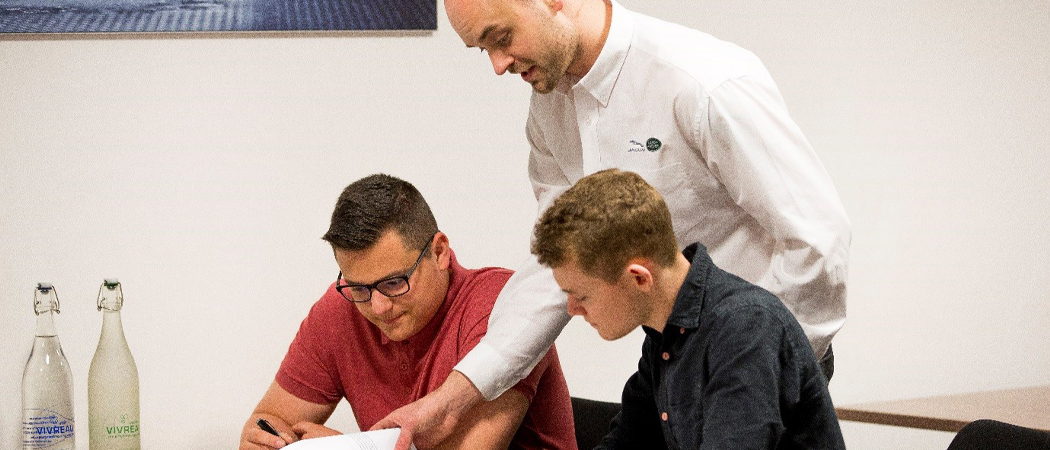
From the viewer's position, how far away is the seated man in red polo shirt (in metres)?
1.89

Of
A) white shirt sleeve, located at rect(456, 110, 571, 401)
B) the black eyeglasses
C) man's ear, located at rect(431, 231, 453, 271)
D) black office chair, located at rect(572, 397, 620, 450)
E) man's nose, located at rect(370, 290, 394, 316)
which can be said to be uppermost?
man's ear, located at rect(431, 231, 453, 271)

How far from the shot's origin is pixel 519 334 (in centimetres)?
167

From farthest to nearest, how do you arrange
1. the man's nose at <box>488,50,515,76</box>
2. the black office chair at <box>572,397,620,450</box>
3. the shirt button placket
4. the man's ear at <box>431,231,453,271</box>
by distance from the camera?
the black office chair at <box>572,397,620,450</box> → the man's ear at <box>431,231,453,271</box> → the shirt button placket → the man's nose at <box>488,50,515,76</box>

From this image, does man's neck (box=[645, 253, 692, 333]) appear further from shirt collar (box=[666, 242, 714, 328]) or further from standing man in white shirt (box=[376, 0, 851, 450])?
standing man in white shirt (box=[376, 0, 851, 450])

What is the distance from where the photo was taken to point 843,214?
60.5 inches

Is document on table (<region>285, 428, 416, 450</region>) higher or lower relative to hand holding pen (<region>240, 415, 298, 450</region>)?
higher

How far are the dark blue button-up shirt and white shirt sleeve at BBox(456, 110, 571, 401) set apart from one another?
33 cm

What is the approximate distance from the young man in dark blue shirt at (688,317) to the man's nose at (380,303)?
24.7 inches

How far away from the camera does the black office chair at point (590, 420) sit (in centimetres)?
221

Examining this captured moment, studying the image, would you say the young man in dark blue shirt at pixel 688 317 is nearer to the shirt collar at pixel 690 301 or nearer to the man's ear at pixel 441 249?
the shirt collar at pixel 690 301

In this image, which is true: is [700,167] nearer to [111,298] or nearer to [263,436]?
[263,436]

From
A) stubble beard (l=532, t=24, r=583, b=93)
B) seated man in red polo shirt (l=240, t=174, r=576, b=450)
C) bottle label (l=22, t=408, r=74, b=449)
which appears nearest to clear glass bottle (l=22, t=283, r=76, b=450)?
bottle label (l=22, t=408, r=74, b=449)

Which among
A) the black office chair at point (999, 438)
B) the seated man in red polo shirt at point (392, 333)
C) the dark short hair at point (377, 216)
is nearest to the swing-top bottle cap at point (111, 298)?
the seated man in red polo shirt at point (392, 333)

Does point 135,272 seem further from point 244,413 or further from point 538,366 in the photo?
point 538,366
